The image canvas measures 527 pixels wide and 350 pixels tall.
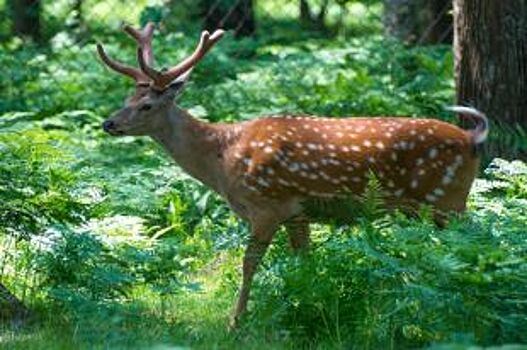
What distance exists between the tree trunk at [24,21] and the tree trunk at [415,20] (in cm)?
490

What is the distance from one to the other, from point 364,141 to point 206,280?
1.50 meters

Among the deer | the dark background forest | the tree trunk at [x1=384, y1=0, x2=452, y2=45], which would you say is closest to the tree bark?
the dark background forest

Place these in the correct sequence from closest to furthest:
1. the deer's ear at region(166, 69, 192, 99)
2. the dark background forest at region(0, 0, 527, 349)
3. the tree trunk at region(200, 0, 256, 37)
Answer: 1. the dark background forest at region(0, 0, 527, 349)
2. the deer's ear at region(166, 69, 192, 99)
3. the tree trunk at region(200, 0, 256, 37)

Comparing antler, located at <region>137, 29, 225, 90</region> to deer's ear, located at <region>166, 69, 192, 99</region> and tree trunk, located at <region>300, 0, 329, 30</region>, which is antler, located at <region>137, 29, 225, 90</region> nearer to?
deer's ear, located at <region>166, 69, 192, 99</region>

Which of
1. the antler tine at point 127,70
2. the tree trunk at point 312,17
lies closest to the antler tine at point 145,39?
the antler tine at point 127,70

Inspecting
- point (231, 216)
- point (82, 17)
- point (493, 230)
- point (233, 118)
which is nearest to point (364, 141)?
point (493, 230)

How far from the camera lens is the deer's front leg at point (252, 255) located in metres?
7.79

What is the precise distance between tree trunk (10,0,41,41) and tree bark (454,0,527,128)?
26.8ft

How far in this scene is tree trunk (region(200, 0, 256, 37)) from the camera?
1638 cm

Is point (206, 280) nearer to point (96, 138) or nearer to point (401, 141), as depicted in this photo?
point (401, 141)

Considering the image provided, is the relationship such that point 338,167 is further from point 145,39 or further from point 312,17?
Result: point 312,17

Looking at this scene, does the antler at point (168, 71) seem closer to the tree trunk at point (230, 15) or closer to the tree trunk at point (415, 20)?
the tree trunk at point (415, 20)

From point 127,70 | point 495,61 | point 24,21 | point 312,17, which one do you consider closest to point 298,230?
point 127,70

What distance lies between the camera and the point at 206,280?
8953 mm
